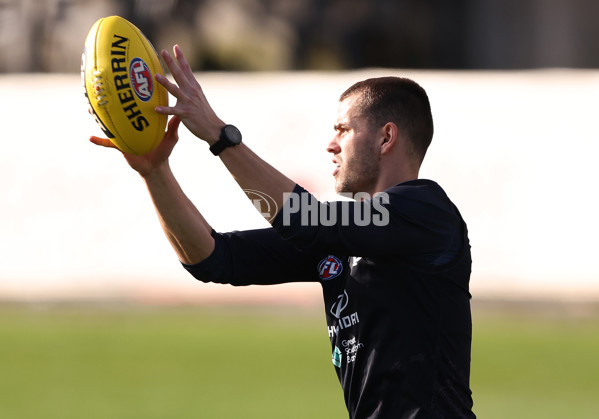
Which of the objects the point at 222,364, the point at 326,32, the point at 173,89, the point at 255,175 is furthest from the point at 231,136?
the point at 326,32

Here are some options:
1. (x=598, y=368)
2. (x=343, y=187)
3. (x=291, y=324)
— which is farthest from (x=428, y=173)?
(x=343, y=187)

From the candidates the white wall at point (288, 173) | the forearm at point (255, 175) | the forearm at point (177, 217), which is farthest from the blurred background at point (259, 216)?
the forearm at point (255, 175)

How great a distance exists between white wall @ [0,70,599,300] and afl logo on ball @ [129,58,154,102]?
33.3 feet

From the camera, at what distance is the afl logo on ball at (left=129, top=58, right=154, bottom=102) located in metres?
4.19

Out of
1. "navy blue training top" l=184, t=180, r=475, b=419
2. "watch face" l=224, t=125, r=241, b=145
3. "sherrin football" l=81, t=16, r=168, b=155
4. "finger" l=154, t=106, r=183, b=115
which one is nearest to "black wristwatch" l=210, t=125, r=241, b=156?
"watch face" l=224, t=125, r=241, b=145

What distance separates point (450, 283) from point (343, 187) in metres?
0.56

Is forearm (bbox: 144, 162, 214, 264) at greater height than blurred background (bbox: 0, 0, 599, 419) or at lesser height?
lesser

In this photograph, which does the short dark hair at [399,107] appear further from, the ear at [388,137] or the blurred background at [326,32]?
the blurred background at [326,32]

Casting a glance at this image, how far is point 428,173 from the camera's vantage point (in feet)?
47.6

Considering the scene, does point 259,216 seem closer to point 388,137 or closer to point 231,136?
point 388,137

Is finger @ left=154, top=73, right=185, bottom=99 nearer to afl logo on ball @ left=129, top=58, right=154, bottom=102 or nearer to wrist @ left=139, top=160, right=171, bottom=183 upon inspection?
afl logo on ball @ left=129, top=58, right=154, bottom=102

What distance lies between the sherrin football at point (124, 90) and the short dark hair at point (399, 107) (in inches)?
31.2

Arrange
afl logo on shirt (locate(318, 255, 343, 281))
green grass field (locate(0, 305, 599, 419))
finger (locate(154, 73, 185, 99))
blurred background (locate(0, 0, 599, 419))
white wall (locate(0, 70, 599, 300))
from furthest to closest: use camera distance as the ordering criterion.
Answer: white wall (locate(0, 70, 599, 300)) → blurred background (locate(0, 0, 599, 419)) → green grass field (locate(0, 305, 599, 419)) → afl logo on shirt (locate(318, 255, 343, 281)) → finger (locate(154, 73, 185, 99))

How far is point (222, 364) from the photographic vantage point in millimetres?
11344
